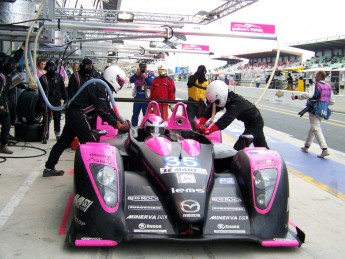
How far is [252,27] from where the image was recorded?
680cm

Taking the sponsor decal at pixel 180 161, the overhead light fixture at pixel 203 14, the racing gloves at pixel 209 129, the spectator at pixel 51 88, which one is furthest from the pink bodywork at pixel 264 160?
the overhead light fixture at pixel 203 14

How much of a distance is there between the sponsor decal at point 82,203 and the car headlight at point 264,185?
1504mm

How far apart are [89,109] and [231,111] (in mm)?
1936

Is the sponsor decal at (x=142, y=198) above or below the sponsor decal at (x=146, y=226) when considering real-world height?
above

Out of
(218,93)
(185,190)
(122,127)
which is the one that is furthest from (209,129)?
(185,190)

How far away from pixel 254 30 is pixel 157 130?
8.92 feet

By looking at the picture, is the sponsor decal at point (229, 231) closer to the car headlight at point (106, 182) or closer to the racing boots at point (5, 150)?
Answer: the car headlight at point (106, 182)

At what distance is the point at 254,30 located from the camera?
22.0ft

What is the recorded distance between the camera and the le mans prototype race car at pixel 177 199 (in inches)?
138

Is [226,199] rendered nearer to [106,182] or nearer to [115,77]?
[106,182]

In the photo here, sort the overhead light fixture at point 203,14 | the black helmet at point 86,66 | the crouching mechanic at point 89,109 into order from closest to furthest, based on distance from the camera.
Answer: the crouching mechanic at point 89,109 → the black helmet at point 86,66 → the overhead light fixture at point 203,14

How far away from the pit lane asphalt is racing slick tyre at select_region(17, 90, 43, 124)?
→ 1.29 metres

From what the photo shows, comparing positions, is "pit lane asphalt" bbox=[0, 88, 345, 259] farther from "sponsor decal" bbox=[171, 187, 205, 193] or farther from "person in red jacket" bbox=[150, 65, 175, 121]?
"person in red jacket" bbox=[150, 65, 175, 121]

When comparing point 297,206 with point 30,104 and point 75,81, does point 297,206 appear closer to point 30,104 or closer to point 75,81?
point 75,81
